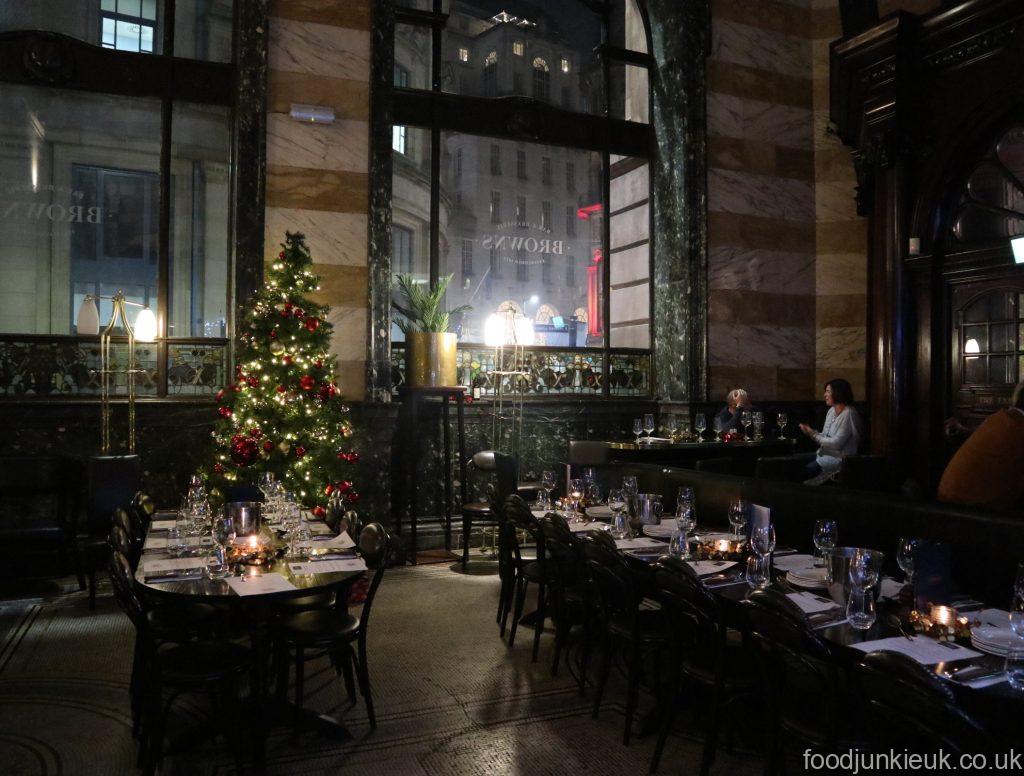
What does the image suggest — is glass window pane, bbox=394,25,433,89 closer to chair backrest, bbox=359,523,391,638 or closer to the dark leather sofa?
the dark leather sofa

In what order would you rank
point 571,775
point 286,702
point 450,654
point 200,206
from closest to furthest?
point 571,775 → point 286,702 → point 450,654 → point 200,206

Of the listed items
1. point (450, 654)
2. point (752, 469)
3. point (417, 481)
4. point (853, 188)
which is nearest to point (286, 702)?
point (450, 654)

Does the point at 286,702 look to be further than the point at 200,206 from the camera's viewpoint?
No

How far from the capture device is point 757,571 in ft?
10.3

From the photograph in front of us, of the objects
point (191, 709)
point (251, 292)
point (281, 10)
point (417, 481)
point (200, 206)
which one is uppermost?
point (281, 10)

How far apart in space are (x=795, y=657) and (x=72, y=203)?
24.1 feet

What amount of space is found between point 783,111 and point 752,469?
467cm

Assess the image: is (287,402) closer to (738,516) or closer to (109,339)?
(109,339)

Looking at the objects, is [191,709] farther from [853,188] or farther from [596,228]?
[853,188]

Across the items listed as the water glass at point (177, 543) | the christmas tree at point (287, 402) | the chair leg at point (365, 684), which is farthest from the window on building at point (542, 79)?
the chair leg at point (365, 684)

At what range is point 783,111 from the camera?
31.0 feet

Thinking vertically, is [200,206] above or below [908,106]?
below

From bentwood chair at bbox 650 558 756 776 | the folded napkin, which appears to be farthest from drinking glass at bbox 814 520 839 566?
bentwood chair at bbox 650 558 756 776

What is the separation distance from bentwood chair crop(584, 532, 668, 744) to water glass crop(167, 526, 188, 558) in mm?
1912
